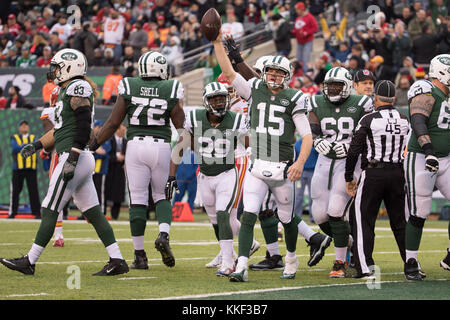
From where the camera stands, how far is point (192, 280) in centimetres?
785

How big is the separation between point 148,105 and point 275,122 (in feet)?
4.49

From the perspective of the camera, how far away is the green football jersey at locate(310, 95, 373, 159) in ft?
28.4

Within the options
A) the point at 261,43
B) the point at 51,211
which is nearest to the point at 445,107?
the point at 51,211

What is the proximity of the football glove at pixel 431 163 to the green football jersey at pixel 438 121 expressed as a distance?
0.40m

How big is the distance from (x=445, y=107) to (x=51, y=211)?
3712 millimetres

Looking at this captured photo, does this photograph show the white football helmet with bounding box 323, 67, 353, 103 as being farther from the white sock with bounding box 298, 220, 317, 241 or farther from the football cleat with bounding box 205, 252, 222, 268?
the football cleat with bounding box 205, 252, 222, 268

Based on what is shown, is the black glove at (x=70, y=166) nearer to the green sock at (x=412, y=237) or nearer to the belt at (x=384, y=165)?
the belt at (x=384, y=165)

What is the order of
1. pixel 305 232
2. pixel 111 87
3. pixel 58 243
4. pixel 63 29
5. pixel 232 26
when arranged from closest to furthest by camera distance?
1. pixel 305 232
2. pixel 58 243
3. pixel 111 87
4. pixel 232 26
5. pixel 63 29

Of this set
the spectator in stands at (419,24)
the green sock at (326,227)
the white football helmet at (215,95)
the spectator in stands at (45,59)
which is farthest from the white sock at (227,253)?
the spectator in stands at (45,59)

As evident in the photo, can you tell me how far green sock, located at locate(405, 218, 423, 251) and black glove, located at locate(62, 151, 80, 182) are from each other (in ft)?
10.0

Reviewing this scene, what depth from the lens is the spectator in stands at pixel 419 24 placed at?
1936cm

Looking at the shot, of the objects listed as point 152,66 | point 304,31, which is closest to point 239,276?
point 152,66

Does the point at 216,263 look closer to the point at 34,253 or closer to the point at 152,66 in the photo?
the point at 34,253
